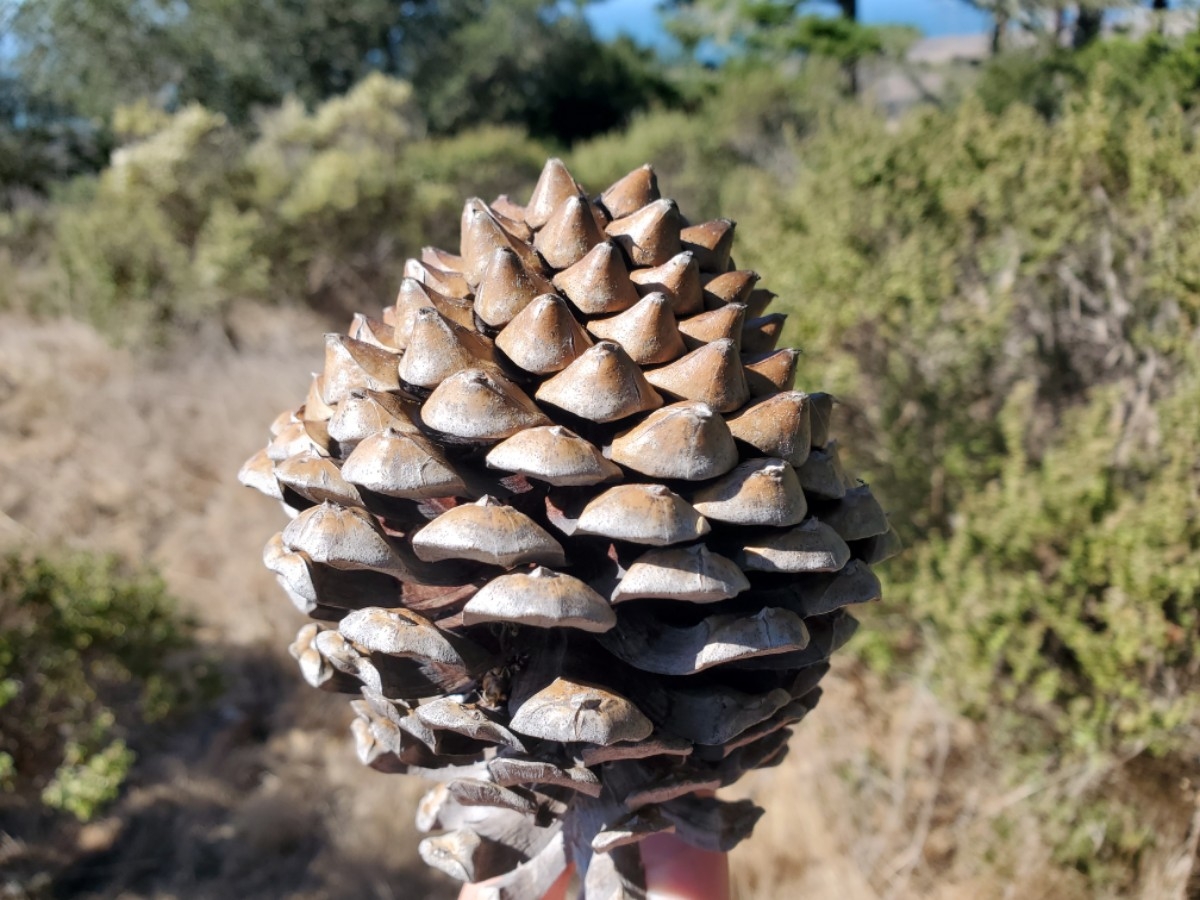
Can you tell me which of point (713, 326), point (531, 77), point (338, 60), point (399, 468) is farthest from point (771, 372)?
point (531, 77)

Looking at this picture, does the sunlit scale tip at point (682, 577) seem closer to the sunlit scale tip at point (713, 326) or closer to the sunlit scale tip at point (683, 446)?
the sunlit scale tip at point (683, 446)

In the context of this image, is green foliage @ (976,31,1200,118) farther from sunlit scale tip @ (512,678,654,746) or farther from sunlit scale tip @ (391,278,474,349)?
sunlit scale tip @ (512,678,654,746)

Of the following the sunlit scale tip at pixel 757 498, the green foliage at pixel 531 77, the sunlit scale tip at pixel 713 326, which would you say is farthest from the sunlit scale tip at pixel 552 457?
the green foliage at pixel 531 77

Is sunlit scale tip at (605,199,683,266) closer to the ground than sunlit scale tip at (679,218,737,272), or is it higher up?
higher up

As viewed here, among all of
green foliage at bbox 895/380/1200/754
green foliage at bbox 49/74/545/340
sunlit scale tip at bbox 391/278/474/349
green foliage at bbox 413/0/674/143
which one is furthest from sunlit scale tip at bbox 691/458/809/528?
green foliage at bbox 413/0/674/143

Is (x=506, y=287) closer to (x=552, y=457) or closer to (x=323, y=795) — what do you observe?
(x=552, y=457)
